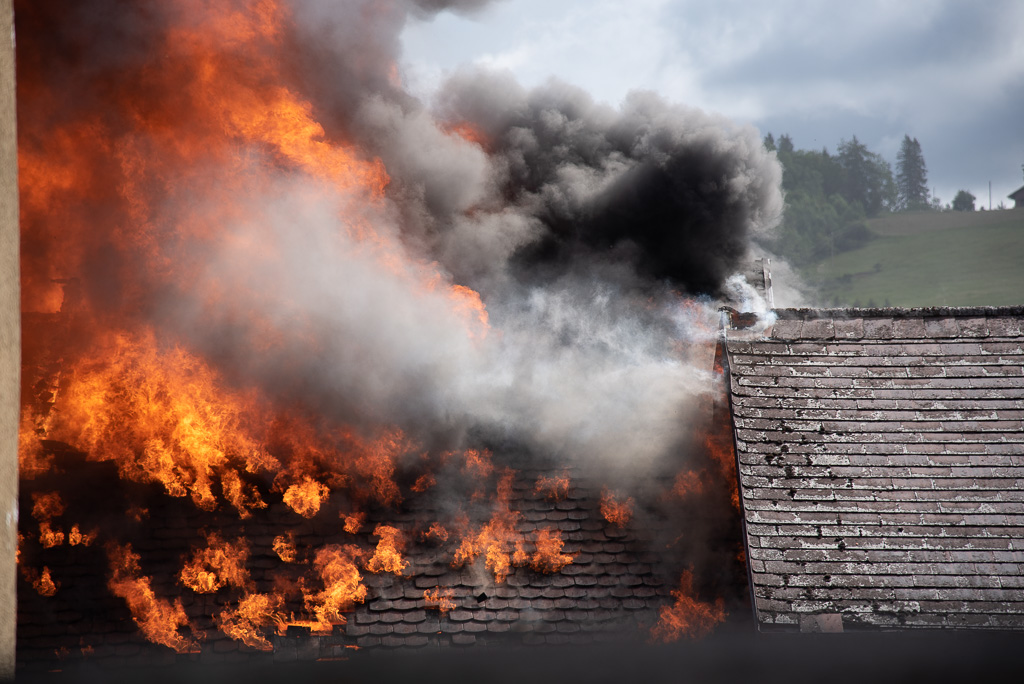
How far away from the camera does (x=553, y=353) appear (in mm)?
9539

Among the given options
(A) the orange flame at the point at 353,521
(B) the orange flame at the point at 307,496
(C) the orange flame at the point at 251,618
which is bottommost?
(C) the orange flame at the point at 251,618

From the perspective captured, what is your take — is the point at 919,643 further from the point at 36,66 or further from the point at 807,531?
the point at 36,66

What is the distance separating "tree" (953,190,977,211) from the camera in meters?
87.8

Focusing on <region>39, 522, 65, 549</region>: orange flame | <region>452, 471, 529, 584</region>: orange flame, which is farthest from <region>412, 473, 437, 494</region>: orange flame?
<region>39, 522, 65, 549</region>: orange flame

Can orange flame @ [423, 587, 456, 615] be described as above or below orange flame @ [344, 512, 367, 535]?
below

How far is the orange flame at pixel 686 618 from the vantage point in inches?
293

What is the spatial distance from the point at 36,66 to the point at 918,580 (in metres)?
11.1

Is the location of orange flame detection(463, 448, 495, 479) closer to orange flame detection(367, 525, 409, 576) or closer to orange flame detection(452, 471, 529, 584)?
orange flame detection(452, 471, 529, 584)

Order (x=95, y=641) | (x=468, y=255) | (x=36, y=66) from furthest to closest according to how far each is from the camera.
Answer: (x=468, y=255), (x=36, y=66), (x=95, y=641)

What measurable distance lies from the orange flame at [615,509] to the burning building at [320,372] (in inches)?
1.4

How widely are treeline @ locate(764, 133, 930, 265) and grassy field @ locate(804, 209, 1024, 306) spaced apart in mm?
2071

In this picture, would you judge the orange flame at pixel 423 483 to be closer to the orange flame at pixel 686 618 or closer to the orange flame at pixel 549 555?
the orange flame at pixel 549 555

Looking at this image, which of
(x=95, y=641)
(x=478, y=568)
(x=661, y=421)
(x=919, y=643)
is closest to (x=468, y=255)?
(x=661, y=421)

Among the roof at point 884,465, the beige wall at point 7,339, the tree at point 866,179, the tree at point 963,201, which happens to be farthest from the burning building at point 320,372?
the tree at point 963,201
